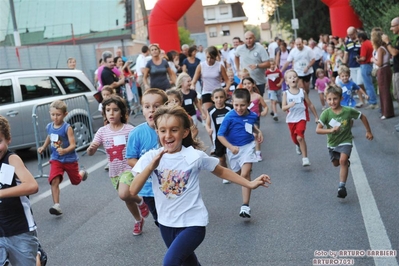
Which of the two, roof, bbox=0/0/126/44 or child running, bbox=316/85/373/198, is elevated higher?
roof, bbox=0/0/126/44

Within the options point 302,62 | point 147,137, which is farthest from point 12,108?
point 302,62

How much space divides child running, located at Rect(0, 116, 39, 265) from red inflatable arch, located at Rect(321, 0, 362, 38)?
24.5 m

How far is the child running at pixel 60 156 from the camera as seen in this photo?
9.15m

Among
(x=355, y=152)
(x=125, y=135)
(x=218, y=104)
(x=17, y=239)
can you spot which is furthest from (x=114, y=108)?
(x=355, y=152)

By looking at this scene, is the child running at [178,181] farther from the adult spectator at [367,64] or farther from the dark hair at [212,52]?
the adult spectator at [367,64]

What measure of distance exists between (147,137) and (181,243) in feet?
5.99

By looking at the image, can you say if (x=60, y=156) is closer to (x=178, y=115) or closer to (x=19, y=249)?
(x=19, y=249)

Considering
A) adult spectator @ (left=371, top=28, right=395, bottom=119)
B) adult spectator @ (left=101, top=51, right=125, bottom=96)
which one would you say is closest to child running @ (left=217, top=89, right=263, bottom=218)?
adult spectator @ (left=371, top=28, right=395, bottom=119)

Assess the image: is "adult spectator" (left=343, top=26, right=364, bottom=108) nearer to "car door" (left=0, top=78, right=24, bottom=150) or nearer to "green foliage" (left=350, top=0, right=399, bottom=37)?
"green foliage" (left=350, top=0, right=399, bottom=37)

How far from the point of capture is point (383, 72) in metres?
15.5

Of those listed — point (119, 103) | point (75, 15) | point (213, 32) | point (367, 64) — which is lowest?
point (367, 64)

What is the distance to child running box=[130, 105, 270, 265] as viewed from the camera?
4.98 metres

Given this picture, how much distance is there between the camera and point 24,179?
490 centimetres

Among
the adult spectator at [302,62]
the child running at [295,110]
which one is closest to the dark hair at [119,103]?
the child running at [295,110]
